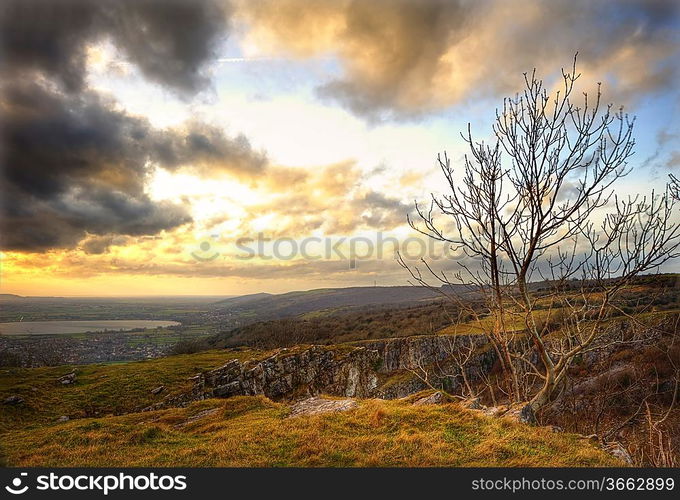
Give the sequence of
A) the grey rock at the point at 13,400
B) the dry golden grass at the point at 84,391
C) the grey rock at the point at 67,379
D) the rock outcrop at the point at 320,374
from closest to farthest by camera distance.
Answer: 1. the dry golden grass at the point at 84,391
2. the grey rock at the point at 13,400
3. the rock outcrop at the point at 320,374
4. the grey rock at the point at 67,379

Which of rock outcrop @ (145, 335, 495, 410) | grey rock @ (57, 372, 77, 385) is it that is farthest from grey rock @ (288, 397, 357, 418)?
grey rock @ (57, 372, 77, 385)

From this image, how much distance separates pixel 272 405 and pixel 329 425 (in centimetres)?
857

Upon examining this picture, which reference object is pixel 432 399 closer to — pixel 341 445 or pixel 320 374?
pixel 341 445

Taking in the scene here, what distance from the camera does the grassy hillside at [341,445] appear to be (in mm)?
8461

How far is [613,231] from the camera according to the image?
7602 millimetres

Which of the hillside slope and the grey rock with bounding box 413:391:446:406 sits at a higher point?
the hillside slope

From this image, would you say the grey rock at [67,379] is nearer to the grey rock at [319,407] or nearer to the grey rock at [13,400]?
the grey rock at [13,400]

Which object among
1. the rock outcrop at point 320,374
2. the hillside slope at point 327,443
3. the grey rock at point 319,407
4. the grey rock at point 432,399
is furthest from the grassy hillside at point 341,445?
the rock outcrop at point 320,374

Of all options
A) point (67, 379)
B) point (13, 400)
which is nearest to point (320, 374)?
point (67, 379)

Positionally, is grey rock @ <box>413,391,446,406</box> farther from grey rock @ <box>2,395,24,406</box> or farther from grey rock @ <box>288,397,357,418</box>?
grey rock @ <box>2,395,24,406</box>

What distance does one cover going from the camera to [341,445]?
9414 mm

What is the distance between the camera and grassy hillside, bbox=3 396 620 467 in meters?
8.46
